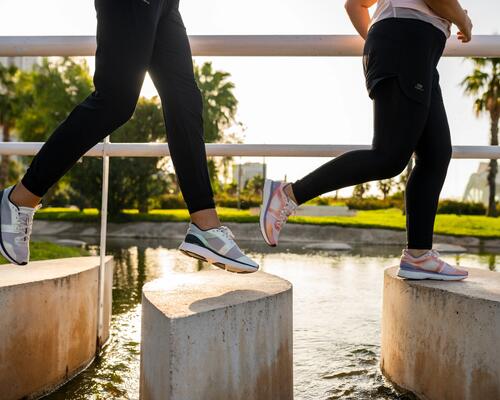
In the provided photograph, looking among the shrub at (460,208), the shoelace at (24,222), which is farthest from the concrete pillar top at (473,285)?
the shrub at (460,208)

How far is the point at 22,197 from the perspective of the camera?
172 centimetres

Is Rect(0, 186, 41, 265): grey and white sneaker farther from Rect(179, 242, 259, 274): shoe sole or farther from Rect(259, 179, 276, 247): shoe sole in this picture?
Rect(259, 179, 276, 247): shoe sole

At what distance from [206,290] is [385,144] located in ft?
2.37

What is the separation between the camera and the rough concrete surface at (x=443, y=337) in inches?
60.4

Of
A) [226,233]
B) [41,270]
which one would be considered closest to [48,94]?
[41,270]

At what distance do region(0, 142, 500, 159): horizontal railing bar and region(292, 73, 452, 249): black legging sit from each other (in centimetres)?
23

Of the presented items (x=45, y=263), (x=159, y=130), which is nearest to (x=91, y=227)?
(x=159, y=130)

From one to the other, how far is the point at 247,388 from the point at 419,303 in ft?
2.22

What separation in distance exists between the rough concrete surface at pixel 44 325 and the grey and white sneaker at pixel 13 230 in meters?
0.11

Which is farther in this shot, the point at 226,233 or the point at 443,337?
the point at 226,233

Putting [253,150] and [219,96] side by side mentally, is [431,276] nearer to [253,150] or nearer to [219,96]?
[253,150]

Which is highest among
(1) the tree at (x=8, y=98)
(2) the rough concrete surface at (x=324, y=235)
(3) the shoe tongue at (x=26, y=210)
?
(1) the tree at (x=8, y=98)

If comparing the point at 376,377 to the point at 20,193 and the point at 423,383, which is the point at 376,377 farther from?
the point at 20,193

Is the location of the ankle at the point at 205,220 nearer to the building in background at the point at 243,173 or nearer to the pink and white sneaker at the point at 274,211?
the pink and white sneaker at the point at 274,211
